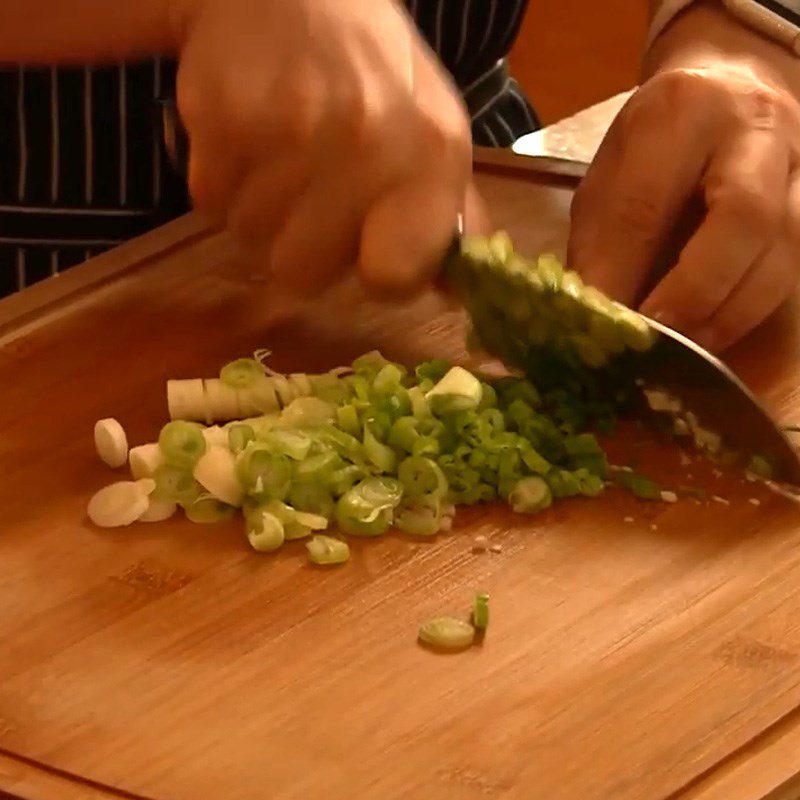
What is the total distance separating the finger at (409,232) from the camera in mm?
1031

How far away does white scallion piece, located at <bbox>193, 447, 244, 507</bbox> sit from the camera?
0.99 m

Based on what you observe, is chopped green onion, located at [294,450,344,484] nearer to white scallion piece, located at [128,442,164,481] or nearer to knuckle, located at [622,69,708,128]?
white scallion piece, located at [128,442,164,481]

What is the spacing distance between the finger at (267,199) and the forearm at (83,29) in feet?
0.39

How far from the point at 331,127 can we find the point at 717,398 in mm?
316

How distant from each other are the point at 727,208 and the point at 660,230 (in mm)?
65

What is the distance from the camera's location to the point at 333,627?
35.8 inches

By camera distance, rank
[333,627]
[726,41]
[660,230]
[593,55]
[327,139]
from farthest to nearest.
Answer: [593,55], [726,41], [660,230], [327,139], [333,627]

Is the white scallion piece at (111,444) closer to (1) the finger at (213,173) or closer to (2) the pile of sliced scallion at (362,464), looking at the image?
(2) the pile of sliced scallion at (362,464)

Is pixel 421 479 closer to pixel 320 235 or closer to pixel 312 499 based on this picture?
pixel 312 499

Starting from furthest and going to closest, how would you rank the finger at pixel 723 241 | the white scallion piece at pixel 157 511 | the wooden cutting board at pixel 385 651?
the finger at pixel 723 241 → the white scallion piece at pixel 157 511 → the wooden cutting board at pixel 385 651

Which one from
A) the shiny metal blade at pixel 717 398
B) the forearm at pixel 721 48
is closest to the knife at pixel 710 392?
the shiny metal blade at pixel 717 398

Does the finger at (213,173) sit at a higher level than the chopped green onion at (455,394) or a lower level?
higher

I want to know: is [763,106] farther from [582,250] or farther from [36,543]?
[36,543]

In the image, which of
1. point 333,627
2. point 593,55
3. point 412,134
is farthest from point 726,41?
point 593,55
